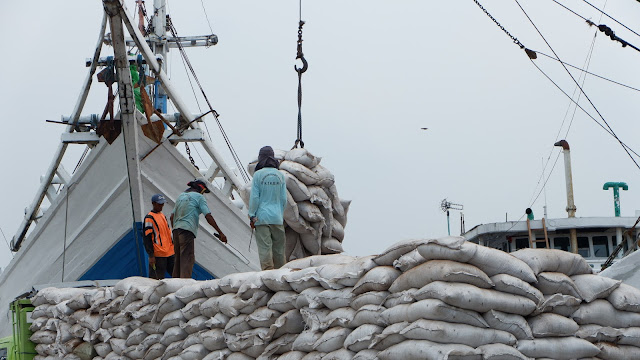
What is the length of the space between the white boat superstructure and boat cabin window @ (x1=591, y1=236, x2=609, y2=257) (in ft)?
28.4

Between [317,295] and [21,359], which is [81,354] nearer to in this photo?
[21,359]

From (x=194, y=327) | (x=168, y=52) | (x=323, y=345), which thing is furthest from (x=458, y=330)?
(x=168, y=52)

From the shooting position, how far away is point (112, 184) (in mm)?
10711

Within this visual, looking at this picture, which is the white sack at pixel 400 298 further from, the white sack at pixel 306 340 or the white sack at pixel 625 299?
the white sack at pixel 625 299

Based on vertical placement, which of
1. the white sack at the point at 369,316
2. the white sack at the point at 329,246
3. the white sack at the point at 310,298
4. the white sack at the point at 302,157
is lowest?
the white sack at the point at 369,316

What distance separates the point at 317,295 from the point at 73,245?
7629 mm

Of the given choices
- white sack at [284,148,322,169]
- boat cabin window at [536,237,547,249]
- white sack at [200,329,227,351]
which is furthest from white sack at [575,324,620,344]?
boat cabin window at [536,237,547,249]

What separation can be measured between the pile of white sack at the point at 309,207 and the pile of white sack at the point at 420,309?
1835 millimetres

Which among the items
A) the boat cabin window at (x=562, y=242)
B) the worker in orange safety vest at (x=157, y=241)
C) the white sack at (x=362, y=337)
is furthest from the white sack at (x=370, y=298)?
the boat cabin window at (x=562, y=242)

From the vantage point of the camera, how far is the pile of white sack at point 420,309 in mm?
3281

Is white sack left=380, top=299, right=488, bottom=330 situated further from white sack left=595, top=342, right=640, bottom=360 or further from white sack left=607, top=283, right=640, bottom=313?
white sack left=607, top=283, right=640, bottom=313

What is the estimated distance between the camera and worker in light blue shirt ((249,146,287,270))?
6.22 metres

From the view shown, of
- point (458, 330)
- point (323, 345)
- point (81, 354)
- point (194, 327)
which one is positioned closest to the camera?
point (458, 330)

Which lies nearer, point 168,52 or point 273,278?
point 273,278
